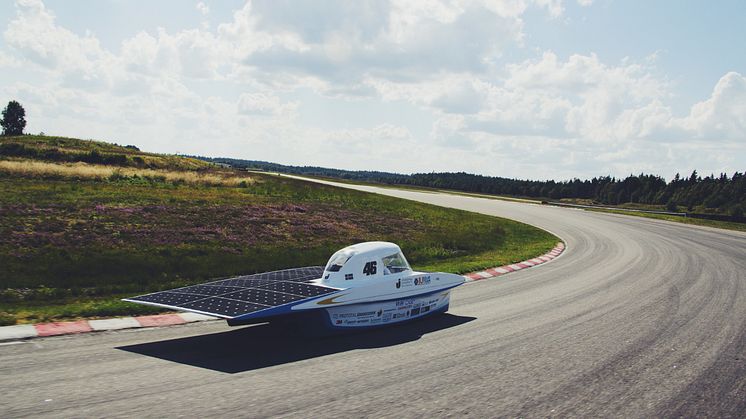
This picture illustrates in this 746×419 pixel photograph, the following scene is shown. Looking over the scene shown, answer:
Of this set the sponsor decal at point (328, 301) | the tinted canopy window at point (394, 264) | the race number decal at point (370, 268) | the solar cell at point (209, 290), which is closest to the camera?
the sponsor decal at point (328, 301)

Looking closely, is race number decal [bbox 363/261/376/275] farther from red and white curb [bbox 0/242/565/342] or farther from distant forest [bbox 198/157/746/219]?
distant forest [bbox 198/157/746/219]

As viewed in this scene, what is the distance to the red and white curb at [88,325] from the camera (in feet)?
30.4

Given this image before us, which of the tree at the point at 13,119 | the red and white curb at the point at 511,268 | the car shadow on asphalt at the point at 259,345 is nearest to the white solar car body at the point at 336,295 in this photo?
the car shadow on asphalt at the point at 259,345

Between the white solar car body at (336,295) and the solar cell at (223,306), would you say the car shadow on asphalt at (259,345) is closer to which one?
the white solar car body at (336,295)

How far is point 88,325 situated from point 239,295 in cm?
331

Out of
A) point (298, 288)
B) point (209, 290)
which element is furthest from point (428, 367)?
point (209, 290)

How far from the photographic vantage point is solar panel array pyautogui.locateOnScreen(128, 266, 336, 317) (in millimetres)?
9109

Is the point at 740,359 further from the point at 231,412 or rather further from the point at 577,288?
the point at 231,412

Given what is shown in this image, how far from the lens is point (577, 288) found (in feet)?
53.5

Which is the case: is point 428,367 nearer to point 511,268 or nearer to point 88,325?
point 88,325

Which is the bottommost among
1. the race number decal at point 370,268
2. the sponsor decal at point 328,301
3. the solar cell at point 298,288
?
the sponsor decal at point 328,301

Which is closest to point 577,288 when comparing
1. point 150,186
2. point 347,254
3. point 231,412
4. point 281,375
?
point 347,254

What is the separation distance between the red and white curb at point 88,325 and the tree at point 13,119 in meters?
129

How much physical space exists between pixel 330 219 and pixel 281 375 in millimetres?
21311
